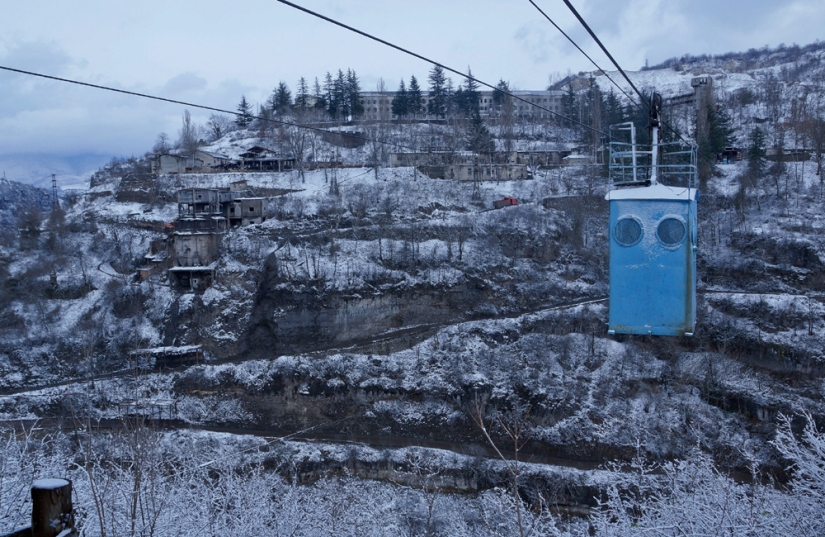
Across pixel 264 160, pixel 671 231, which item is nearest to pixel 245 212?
pixel 264 160

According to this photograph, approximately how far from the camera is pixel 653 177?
20.9 feet

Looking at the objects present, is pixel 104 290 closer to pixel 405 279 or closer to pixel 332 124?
pixel 405 279

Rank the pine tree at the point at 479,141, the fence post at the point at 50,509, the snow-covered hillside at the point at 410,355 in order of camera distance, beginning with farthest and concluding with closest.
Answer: the pine tree at the point at 479,141, the snow-covered hillside at the point at 410,355, the fence post at the point at 50,509

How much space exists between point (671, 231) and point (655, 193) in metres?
0.46

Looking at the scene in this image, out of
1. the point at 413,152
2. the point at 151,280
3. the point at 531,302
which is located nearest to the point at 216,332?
the point at 151,280

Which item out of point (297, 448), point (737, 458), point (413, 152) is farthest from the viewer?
point (413, 152)

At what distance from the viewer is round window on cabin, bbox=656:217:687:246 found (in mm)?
6000

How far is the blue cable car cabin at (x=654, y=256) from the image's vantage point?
6.04 m

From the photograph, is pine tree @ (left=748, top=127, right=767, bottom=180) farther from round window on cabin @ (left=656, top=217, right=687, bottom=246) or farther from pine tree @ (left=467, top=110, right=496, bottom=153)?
round window on cabin @ (left=656, top=217, right=687, bottom=246)

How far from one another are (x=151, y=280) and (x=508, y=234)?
48.7 feet

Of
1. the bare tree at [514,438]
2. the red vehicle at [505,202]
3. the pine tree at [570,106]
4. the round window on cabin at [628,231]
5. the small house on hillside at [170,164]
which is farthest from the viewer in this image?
the pine tree at [570,106]

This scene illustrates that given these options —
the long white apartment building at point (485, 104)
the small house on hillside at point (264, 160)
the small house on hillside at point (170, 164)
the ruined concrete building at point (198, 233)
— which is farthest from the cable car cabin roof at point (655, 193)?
the long white apartment building at point (485, 104)

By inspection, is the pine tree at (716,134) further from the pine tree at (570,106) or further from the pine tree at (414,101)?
the pine tree at (414,101)

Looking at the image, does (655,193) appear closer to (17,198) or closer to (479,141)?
(479,141)
